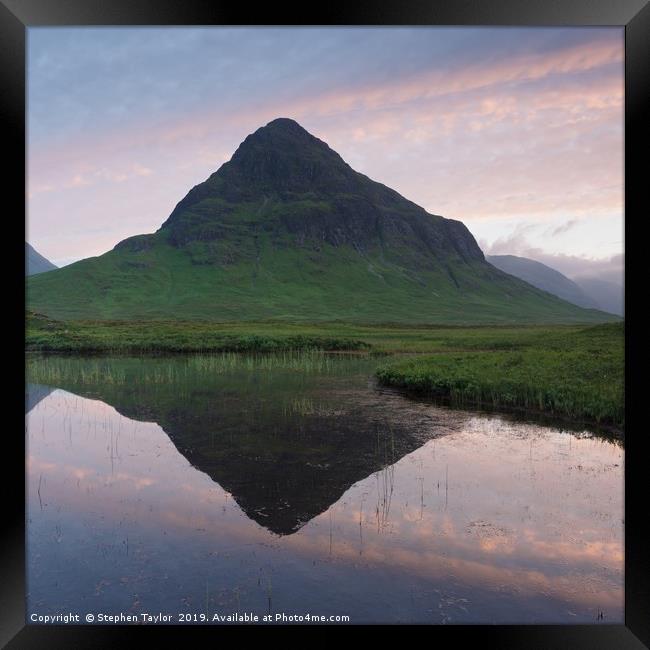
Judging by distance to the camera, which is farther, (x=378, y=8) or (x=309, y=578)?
(x=309, y=578)

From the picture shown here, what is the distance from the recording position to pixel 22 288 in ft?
21.0

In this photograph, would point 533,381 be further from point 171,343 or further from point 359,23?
point 171,343

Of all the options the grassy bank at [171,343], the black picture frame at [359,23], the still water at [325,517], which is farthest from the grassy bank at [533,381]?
the grassy bank at [171,343]

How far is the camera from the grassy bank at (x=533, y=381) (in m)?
20.8

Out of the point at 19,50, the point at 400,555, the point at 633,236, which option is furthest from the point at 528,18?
the point at 400,555

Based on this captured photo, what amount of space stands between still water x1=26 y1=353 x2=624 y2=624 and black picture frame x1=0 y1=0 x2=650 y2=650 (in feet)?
4.80

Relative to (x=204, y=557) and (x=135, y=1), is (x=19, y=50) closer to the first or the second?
(x=135, y=1)

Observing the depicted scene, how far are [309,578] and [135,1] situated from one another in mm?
8632

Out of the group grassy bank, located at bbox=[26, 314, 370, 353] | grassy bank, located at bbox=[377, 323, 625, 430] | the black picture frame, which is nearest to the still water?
the black picture frame

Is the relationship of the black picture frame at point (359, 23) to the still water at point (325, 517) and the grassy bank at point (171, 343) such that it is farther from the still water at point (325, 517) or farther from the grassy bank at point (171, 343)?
the grassy bank at point (171, 343)

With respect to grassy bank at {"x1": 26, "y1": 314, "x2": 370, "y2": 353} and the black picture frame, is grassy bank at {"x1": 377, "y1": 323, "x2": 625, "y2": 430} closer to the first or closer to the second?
the black picture frame

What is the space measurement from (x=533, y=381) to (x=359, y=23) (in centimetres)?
2175

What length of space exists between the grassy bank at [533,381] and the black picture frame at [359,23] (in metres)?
11.8

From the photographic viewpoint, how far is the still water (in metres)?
7.62
